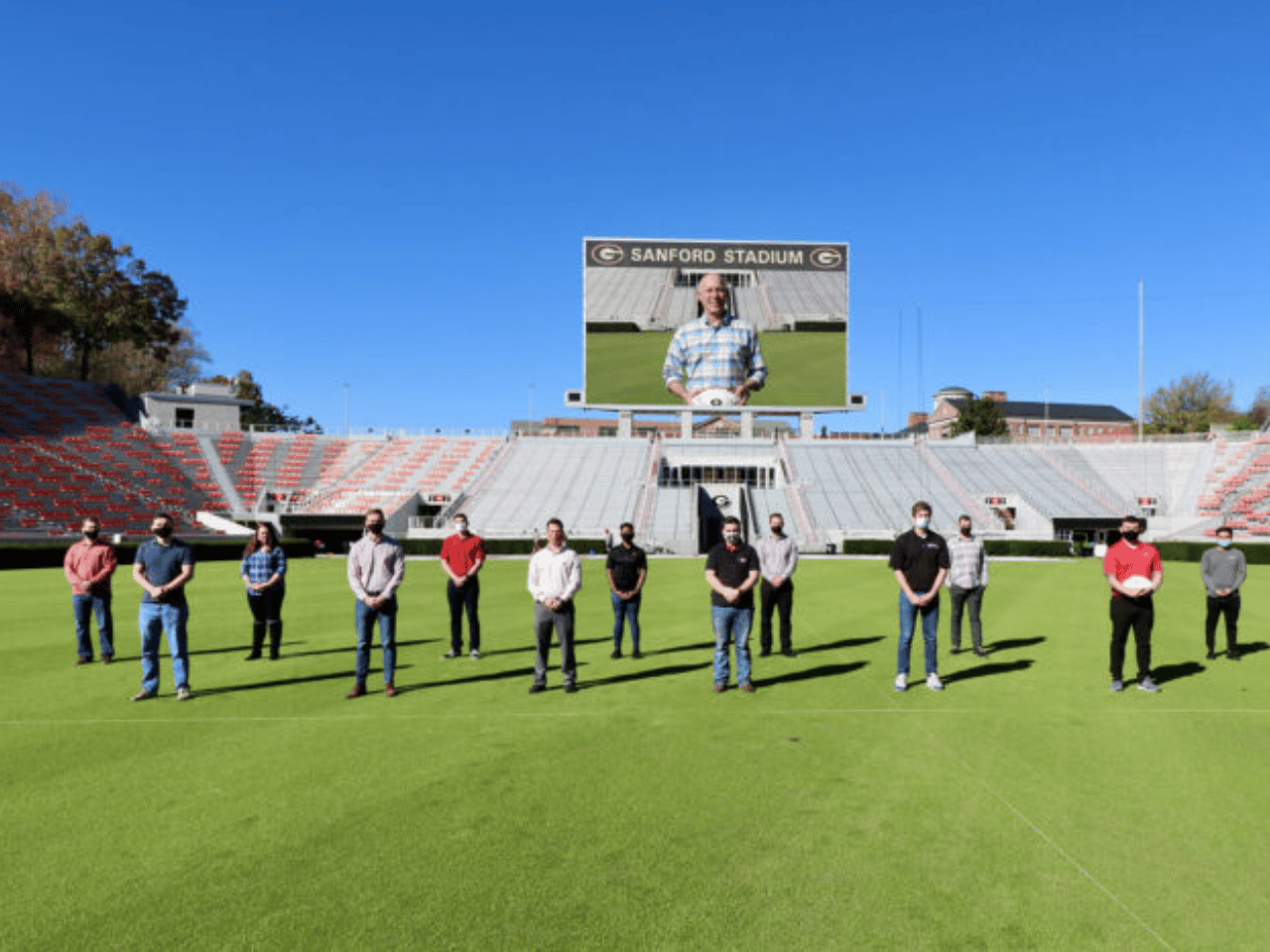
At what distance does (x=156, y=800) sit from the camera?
212 inches

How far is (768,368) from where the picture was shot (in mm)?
47062

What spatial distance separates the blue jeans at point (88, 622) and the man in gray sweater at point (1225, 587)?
1570 centimetres

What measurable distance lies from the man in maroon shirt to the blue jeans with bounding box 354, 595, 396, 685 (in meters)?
4.41

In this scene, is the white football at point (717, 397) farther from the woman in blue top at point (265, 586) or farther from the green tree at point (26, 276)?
the green tree at point (26, 276)

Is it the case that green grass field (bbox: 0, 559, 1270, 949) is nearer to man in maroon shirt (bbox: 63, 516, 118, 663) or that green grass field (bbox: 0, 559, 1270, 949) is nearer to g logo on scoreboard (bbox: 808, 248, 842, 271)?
man in maroon shirt (bbox: 63, 516, 118, 663)

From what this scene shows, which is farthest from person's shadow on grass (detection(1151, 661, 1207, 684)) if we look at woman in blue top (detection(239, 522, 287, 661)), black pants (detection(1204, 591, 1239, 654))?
woman in blue top (detection(239, 522, 287, 661))

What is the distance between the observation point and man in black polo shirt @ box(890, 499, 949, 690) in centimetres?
839

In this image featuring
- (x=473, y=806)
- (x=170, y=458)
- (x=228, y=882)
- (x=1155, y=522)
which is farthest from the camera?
(x=170, y=458)

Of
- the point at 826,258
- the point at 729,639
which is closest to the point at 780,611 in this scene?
the point at 729,639

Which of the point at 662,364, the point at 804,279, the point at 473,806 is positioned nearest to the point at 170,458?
the point at 662,364

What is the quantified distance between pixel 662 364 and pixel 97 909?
44411mm

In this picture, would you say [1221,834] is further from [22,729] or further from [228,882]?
[22,729]

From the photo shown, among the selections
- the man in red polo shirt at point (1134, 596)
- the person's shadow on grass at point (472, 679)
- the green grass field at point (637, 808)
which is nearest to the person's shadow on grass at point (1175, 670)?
the green grass field at point (637, 808)

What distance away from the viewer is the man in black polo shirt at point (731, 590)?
8352 millimetres
